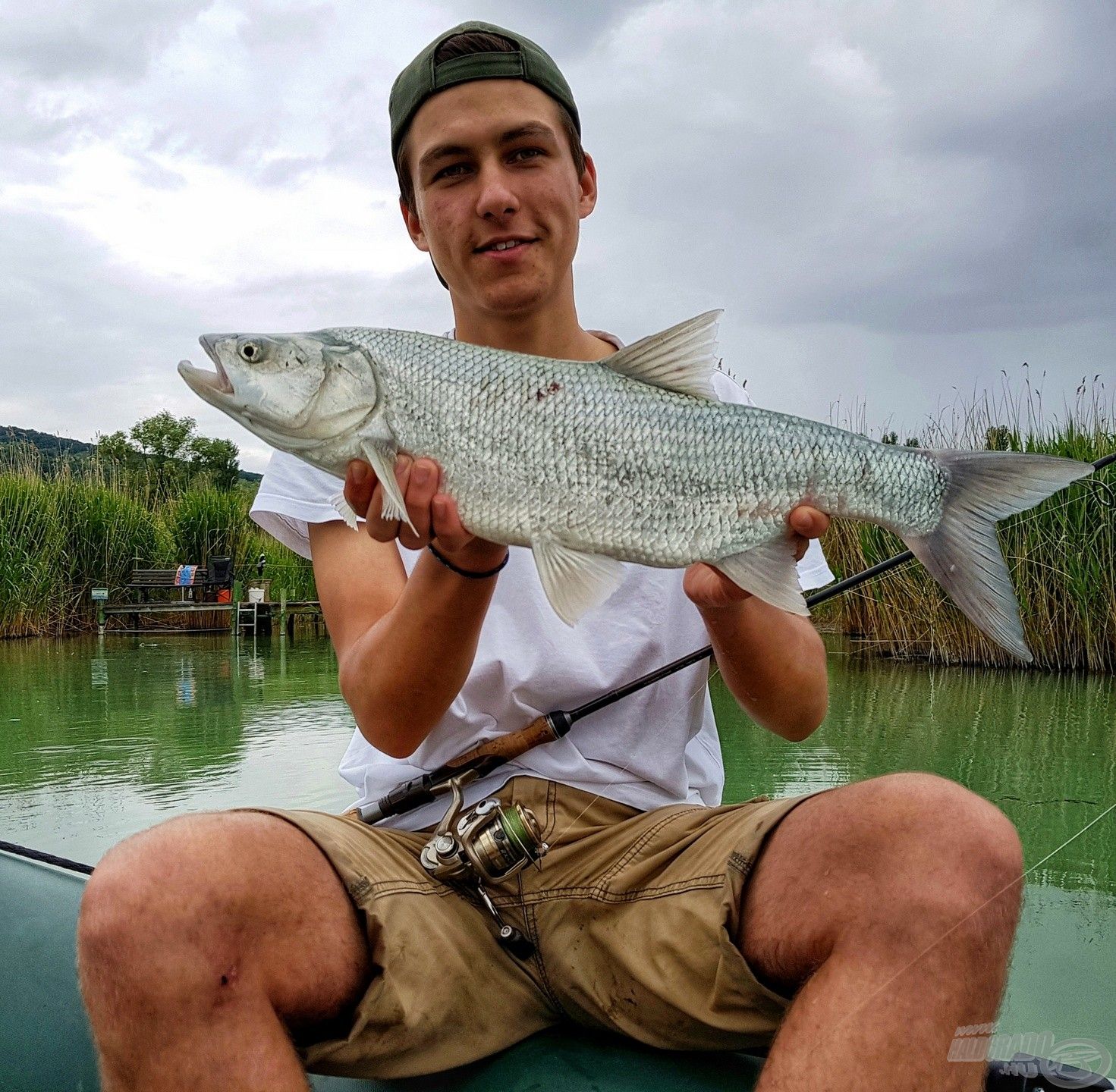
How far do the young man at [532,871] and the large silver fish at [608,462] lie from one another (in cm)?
7

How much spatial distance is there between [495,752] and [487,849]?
0.24 metres

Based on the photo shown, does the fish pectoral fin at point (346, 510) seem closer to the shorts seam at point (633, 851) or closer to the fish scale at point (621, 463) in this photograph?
the fish scale at point (621, 463)

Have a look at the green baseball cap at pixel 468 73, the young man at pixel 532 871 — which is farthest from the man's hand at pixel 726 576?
the green baseball cap at pixel 468 73

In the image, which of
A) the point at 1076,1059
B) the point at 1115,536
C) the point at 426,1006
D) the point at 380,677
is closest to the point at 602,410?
the point at 380,677

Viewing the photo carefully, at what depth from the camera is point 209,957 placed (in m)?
1.52

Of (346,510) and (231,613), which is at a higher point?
(346,510)

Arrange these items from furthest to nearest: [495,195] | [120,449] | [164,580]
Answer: [120,449] < [164,580] < [495,195]

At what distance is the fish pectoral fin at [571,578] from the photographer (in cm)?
185

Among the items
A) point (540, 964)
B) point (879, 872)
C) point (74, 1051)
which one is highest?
point (879, 872)

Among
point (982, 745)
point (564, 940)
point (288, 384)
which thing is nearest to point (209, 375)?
point (288, 384)

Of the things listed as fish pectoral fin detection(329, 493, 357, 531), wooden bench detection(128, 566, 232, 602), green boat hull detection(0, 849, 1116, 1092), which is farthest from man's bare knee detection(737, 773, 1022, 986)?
wooden bench detection(128, 566, 232, 602)

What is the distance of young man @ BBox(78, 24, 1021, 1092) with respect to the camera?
150 centimetres

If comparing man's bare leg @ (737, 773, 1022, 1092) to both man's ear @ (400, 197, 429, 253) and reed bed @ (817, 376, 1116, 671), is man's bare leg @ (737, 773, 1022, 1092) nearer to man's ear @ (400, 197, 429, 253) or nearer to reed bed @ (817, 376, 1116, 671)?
reed bed @ (817, 376, 1116, 671)

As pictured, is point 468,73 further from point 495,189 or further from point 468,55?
point 495,189
